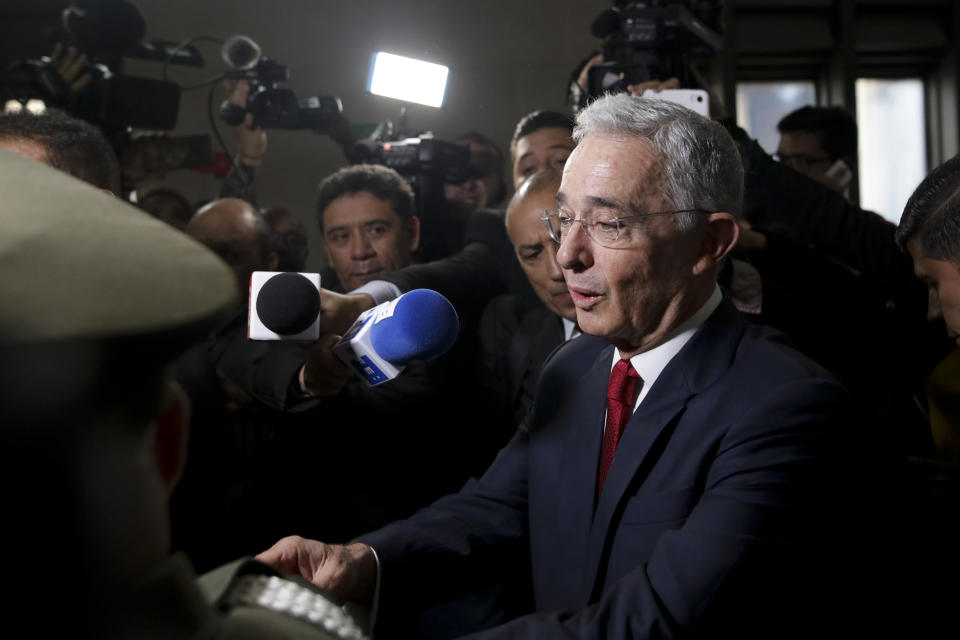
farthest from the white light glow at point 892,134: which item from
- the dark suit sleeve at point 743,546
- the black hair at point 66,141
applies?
the black hair at point 66,141

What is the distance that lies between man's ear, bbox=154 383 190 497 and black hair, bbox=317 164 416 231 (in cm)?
172

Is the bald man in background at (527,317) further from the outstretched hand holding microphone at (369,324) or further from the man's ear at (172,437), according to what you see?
the man's ear at (172,437)

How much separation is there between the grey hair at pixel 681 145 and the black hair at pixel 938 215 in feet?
1.16

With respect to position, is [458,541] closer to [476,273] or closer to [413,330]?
[413,330]

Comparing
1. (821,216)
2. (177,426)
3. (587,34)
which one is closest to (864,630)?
(821,216)

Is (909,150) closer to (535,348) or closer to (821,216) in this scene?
(821,216)

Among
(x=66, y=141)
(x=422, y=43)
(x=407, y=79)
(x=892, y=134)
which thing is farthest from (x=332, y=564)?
(x=892, y=134)

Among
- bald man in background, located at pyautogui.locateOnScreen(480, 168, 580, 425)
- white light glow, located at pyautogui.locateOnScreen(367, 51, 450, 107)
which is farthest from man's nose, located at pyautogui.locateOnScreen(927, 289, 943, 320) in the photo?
white light glow, located at pyautogui.locateOnScreen(367, 51, 450, 107)

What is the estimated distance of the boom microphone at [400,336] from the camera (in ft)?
3.80

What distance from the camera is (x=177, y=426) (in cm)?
52

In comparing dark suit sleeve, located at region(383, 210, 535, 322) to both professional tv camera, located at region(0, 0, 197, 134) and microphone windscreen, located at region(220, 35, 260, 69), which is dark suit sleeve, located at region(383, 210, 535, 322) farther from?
professional tv camera, located at region(0, 0, 197, 134)

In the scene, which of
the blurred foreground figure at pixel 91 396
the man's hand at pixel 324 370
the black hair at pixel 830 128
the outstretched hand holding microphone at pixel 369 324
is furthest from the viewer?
the black hair at pixel 830 128

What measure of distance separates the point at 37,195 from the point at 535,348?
1.43 metres

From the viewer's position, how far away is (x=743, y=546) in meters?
1.06
